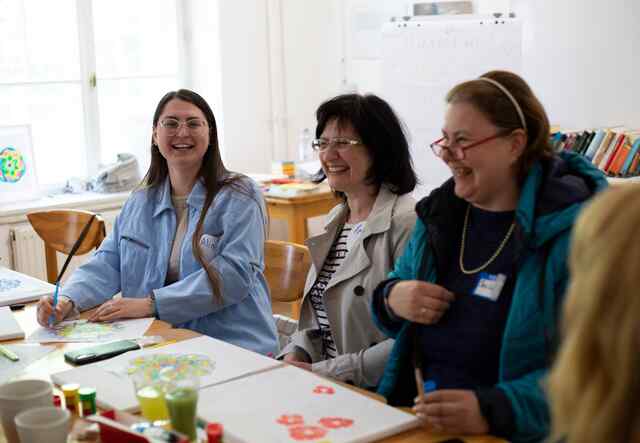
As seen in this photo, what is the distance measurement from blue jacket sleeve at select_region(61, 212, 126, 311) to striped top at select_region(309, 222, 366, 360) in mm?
727

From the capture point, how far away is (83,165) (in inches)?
215

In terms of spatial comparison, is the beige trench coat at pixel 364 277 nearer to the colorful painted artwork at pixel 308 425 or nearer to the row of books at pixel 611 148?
the colorful painted artwork at pixel 308 425

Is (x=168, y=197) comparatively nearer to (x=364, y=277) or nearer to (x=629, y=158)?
(x=364, y=277)

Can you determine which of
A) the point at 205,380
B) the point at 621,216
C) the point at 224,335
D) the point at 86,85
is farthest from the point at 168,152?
the point at 86,85

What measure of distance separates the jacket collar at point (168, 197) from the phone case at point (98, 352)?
0.67 meters

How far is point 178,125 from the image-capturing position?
285 centimetres

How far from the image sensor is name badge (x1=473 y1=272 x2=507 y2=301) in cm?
182

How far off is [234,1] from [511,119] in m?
4.09

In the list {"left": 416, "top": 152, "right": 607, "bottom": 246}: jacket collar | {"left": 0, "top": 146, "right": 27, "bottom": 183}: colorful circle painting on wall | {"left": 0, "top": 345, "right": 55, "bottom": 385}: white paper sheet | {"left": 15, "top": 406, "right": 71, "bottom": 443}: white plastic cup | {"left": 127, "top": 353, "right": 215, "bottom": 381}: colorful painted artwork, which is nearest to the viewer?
{"left": 15, "top": 406, "right": 71, "bottom": 443}: white plastic cup

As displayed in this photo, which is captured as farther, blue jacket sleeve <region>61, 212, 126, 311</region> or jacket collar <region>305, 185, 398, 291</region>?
blue jacket sleeve <region>61, 212, 126, 311</region>

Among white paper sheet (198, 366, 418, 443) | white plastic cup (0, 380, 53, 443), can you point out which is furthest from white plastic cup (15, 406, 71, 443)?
white paper sheet (198, 366, 418, 443)

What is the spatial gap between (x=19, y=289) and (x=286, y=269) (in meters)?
0.89

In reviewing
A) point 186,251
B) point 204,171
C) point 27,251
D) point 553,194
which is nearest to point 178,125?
point 204,171

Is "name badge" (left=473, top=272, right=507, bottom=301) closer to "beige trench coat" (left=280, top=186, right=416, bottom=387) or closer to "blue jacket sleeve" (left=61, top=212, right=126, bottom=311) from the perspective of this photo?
"beige trench coat" (left=280, top=186, right=416, bottom=387)
